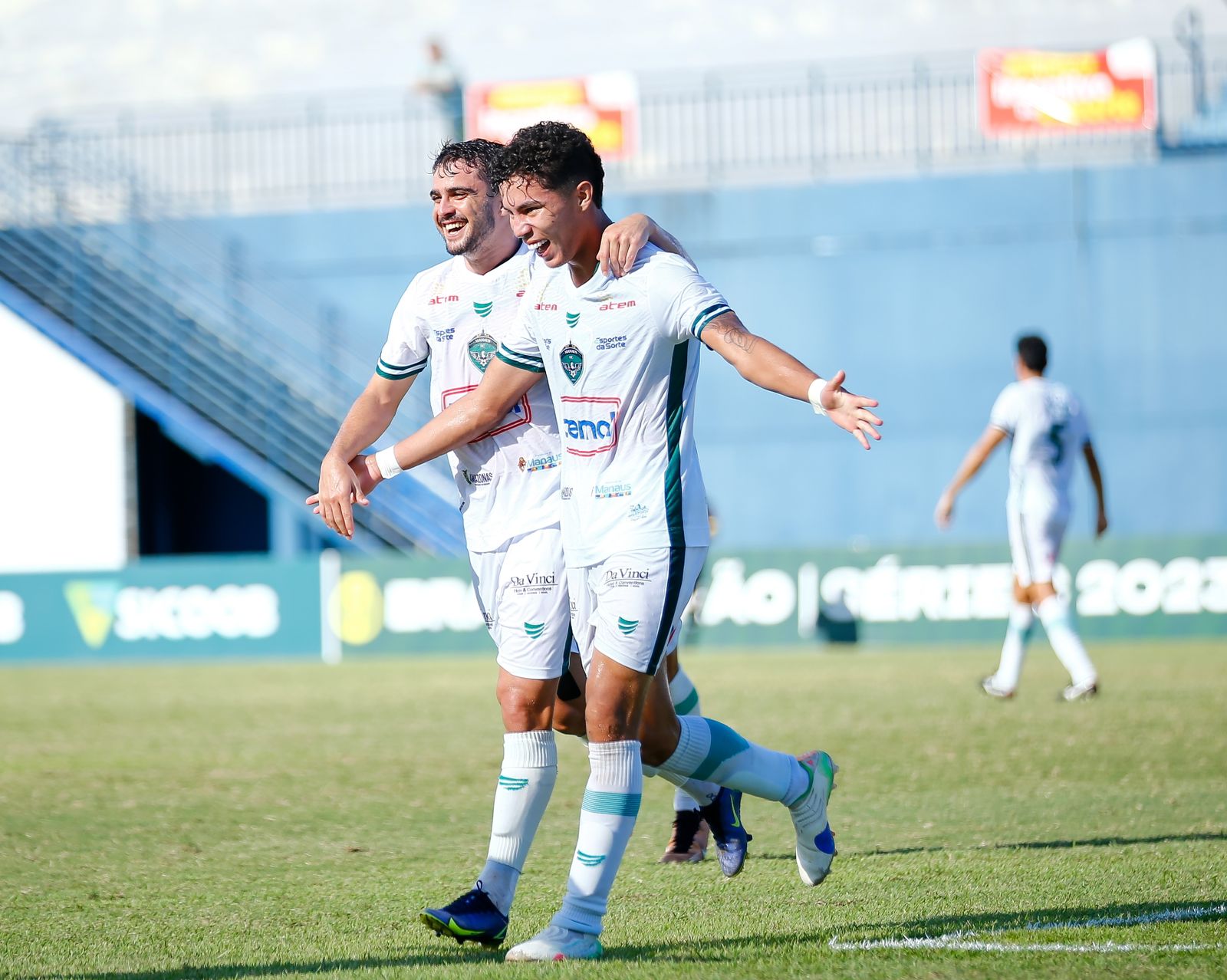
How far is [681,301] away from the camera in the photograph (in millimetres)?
4492

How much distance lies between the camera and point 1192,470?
79.4 feet

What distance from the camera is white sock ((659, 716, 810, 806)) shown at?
5023 millimetres

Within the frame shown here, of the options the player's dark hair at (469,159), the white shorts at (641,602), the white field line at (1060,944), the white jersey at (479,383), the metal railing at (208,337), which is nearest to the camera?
the white field line at (1060,944)

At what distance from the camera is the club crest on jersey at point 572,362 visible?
15.2ft

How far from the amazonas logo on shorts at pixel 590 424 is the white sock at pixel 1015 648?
784 cm

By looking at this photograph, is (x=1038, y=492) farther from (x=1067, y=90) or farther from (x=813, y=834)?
(x=1067, y=90)

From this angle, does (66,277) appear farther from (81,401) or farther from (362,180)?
(362,180)

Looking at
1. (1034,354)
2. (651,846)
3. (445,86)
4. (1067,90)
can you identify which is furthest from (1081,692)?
(445,86)

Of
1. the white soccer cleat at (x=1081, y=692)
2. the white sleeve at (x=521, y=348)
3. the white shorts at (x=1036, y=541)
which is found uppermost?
the white sleeve at (x=521, y=348)

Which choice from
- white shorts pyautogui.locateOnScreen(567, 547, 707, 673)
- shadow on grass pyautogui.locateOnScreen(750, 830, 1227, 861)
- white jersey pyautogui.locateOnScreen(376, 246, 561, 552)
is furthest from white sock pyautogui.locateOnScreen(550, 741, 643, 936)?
shadow on grass pyautogui.locateOnScreen(750, 830, 1227, 861)

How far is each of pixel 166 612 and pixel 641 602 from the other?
16880mm

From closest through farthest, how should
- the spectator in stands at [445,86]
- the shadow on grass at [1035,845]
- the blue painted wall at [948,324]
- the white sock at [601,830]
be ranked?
the white sock at [601,830] < the shadow on grass at [1035,845] < the blue painted wall at [948,324] < the spectator in stands at [445,86]

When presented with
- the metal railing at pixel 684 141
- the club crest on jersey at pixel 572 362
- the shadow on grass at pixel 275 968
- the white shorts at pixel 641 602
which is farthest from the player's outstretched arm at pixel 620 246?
the metal railing at pixel 684 141

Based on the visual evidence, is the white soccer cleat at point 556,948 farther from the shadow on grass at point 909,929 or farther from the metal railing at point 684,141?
the metal railing at point 684,141
